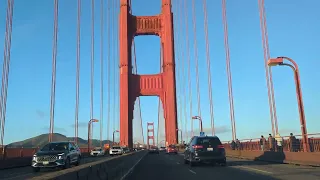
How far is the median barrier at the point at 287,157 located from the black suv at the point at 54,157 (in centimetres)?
1221

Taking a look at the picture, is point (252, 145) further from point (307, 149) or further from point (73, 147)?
point (73, 147)

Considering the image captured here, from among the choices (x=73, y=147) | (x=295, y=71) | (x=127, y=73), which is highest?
(x=127, y=73)

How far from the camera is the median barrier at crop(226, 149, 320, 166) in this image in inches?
691

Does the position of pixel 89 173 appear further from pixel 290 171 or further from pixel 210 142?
pixel 210 142

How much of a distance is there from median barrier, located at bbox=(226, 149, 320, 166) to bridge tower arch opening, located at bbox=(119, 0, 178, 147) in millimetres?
30617

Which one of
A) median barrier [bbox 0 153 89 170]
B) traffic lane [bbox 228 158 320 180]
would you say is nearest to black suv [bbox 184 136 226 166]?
traffic lane [bbox 228 158 320 180]

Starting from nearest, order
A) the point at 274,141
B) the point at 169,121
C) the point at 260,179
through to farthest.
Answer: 1. the point at 260,179
2. the point at 274,141
3. the point at 169,121

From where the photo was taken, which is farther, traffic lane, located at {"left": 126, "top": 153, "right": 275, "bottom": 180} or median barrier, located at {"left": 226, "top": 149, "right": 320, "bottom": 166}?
median barrier, located at {"left": 226, "top": 149, "right": 320, "bottom": 166}

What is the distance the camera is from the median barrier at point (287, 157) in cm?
1756

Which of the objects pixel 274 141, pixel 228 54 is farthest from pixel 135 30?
pixel 274 141

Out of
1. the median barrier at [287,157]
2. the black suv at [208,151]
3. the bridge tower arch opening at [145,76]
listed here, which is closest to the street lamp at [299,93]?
the median barrier at [287,157]

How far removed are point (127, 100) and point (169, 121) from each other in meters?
7.89

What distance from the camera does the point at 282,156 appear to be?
2162 centimetres

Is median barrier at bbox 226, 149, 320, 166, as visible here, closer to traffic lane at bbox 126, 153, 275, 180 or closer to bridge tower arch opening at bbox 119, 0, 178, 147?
traffic lane at bbox 126, 153, 275, 180
